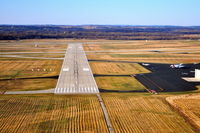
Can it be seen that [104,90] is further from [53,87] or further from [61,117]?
[61,117]

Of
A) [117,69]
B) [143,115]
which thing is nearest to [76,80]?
[117,69]

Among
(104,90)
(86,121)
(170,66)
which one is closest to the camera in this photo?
(86,121)

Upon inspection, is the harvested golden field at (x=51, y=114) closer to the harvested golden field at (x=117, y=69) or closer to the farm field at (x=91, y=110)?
the farm field at (x=91, y=110)

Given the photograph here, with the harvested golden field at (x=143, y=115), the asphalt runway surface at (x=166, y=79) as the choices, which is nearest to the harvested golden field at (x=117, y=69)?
the asphalt runway surface at (x=166, y=79)

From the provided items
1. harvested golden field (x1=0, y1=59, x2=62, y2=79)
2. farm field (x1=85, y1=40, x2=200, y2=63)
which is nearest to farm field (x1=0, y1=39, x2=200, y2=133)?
harvested golden field (x1=0, y1=59, x2=62, y2=79)

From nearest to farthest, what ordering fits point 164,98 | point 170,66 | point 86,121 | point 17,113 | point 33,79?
point 86,121 < point 17,113 < point 164,98 < point 33,79 < point 170,66

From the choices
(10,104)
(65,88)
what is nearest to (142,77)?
(65,88)
